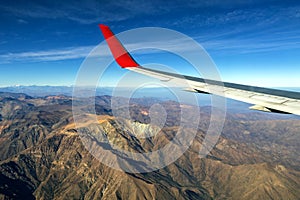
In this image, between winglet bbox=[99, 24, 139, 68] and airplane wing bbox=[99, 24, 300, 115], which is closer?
airplane wing bbox=[99, 24, 300, 115]

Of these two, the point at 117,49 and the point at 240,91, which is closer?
the point at 240,91

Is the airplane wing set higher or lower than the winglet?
lower

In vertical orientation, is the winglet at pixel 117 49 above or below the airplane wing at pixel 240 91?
above

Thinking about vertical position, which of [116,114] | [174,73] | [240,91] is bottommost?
[116,114]

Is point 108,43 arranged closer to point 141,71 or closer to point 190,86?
point 141,71

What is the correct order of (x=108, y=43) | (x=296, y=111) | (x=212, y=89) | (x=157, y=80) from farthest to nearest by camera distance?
(x=157, y=80)
(x=108, y=43)
(x=212, y=89)
(x=296, y=111)

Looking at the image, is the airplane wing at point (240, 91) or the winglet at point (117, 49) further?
the winglet at point (117, 49)

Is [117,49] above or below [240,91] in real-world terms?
above

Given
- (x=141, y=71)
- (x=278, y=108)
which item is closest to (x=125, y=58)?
(x=141, y=71)
